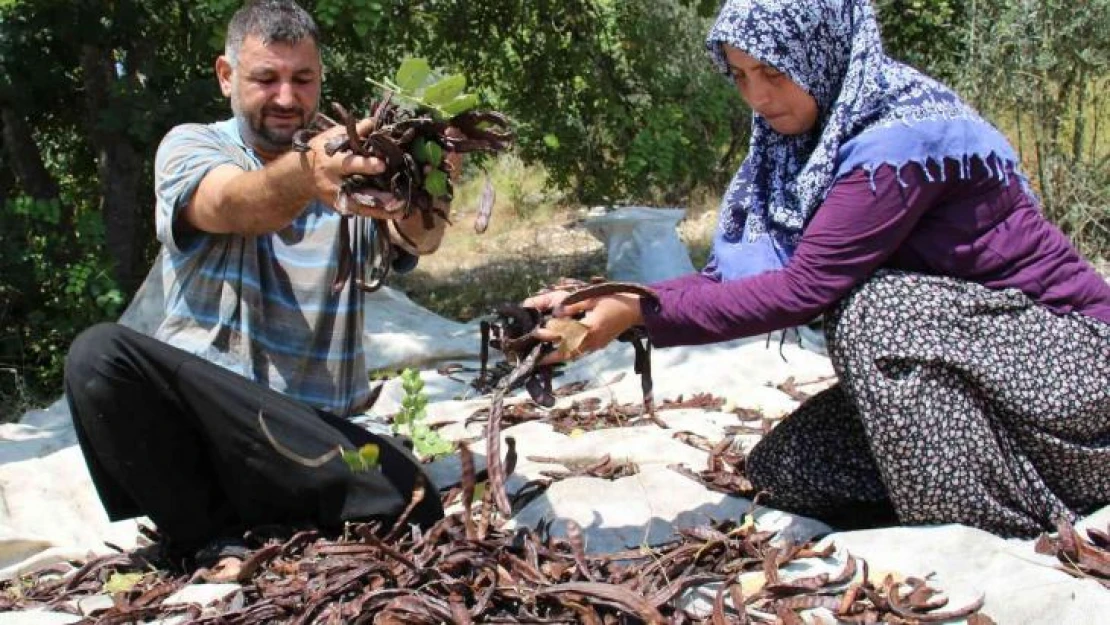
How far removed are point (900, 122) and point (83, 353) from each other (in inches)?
75.3

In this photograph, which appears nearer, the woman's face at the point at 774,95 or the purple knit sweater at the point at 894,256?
the purple knit sweater at the point at 894,256

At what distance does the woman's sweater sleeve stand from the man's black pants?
80 cm

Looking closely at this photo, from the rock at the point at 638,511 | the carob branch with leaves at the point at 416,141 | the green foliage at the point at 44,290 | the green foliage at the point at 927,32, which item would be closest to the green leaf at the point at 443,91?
the carob branch with leaves at the point at 416,141

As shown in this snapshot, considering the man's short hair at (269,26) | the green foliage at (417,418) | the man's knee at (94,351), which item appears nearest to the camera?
the man's knee at (94,351)

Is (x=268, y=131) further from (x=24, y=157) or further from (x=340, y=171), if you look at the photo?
(x=24, y=157)

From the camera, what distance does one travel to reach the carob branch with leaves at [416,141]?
7.88 ft

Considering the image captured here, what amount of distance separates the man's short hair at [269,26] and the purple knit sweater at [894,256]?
123cm

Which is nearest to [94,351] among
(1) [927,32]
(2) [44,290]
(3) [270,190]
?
(3) [270,190]

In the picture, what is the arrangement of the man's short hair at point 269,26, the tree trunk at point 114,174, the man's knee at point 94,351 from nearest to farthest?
the man's knee at point 94,351, the man's short hair at point 269,26, the tree trunk at point 114,174

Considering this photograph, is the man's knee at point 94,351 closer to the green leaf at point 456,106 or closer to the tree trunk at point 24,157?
the green leaf at point 456,106

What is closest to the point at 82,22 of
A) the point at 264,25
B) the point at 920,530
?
the point at 264,25

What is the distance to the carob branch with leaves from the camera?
2400 millimetres

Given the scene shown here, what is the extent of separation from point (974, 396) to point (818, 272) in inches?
17.6

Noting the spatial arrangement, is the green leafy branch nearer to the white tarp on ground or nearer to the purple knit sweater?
the purple knit sweater
